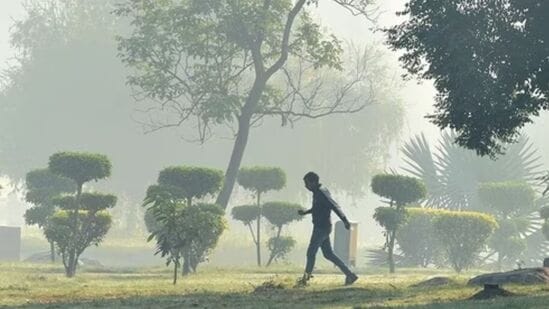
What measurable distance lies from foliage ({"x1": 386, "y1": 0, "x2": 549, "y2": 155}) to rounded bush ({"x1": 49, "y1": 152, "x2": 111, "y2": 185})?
31.1 ft

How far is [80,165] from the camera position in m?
25.0

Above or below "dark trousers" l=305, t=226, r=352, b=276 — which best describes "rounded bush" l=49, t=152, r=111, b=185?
above

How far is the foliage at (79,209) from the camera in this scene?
2503 cm

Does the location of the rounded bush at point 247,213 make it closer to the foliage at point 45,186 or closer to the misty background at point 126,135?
the foliage at point 45,186

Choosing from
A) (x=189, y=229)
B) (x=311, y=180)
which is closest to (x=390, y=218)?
(x=189, y=229)

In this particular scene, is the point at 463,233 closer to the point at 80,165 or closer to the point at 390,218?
the point at 390,218

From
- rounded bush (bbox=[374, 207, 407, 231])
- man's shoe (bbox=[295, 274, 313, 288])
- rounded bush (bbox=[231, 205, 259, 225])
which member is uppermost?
rounded bush (bbox=[231, 205, 259, 225])

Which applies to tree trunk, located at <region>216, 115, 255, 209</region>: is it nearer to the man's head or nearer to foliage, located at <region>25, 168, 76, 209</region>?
foliage, located at <region>25, 168, 76, 209</region>

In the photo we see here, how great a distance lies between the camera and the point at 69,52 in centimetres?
6950

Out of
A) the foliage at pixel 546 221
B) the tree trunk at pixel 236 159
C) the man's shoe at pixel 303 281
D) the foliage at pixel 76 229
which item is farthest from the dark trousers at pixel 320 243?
the foliage at pixel 546 221

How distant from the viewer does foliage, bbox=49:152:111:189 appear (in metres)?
25.0

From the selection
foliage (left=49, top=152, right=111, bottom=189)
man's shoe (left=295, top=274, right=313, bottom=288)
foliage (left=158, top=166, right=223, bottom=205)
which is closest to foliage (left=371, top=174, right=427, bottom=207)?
foliage (left=158, top=166, right=223, bottom=205)

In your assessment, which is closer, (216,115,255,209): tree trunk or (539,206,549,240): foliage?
(539,206,549,240): foliage

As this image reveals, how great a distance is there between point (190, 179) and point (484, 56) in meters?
10.7
